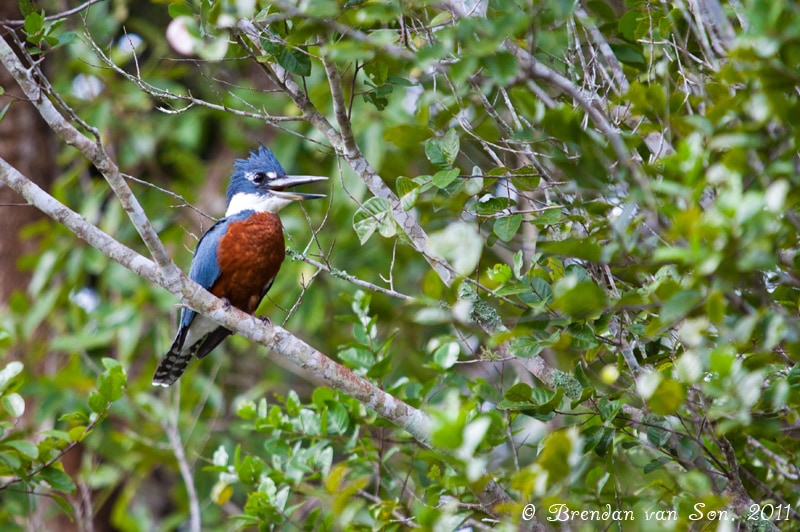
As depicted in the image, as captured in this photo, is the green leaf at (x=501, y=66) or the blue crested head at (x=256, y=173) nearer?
the green leaf at (x=501, y=66)

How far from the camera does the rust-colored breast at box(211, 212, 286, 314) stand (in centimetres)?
419

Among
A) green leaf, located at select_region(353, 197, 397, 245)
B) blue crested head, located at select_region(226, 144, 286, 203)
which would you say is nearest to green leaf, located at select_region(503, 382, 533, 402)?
green leaf, located at select_region(353, 197, 397, 245)

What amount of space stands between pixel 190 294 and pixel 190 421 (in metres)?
2.55

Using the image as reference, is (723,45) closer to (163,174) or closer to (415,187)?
(415,187)

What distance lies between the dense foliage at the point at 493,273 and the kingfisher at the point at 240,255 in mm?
423

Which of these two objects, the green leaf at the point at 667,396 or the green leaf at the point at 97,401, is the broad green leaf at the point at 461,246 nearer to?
the green leaf at the point at 667,396

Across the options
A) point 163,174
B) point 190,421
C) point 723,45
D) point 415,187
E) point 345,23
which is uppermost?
point 345,23

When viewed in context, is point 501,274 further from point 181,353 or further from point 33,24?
point 181,353

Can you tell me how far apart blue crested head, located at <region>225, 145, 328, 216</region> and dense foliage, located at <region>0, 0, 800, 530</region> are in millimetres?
388

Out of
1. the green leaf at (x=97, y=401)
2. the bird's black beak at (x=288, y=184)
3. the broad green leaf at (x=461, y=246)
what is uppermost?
the broad green leaf at (x=461, y=246)

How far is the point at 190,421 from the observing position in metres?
5.30

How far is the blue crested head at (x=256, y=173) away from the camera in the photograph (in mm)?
4488

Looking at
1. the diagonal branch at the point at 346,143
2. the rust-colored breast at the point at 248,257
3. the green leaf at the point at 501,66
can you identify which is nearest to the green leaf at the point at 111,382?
the rust-colored breast at the point at 248,257

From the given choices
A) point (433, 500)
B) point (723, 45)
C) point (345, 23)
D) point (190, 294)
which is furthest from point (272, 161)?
point (723, 45)
